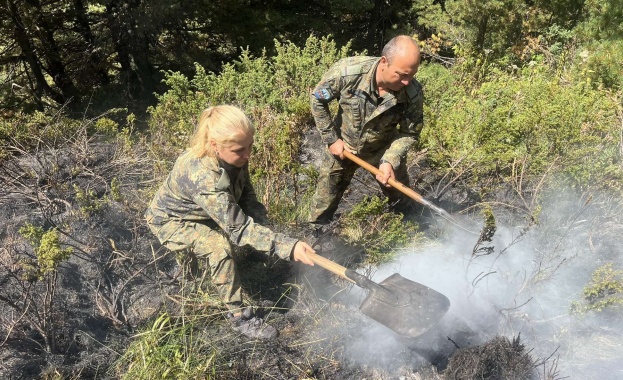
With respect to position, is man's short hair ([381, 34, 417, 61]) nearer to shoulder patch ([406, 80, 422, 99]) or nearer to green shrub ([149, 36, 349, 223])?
shoulder patch ([406, 80, 422, 99])

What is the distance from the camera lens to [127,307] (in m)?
3.32

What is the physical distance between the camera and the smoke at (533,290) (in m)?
2.98

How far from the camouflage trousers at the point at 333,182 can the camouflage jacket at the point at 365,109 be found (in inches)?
6.6

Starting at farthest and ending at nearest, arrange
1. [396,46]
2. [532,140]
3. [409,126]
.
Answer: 1. [532,140]
2. [409,126]
3. [396,46]

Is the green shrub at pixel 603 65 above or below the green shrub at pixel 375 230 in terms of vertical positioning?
above

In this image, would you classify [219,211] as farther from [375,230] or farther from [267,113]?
[267,113]

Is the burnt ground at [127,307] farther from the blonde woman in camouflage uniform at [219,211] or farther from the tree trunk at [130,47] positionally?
the tree trunk at [130,47]

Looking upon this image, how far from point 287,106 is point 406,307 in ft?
11.0

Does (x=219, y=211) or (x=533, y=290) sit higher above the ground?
(x=219, y=211)

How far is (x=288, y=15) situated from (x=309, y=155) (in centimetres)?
450

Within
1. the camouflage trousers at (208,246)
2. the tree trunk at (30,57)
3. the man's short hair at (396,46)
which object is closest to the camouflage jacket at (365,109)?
the man's short hair at (396,46)

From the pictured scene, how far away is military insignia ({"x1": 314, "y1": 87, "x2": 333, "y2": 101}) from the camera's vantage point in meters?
3.38

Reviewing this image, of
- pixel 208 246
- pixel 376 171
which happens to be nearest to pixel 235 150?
pixel 208 246

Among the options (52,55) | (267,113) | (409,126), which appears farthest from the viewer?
(52,55)
